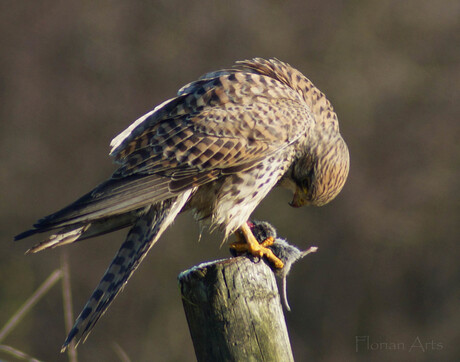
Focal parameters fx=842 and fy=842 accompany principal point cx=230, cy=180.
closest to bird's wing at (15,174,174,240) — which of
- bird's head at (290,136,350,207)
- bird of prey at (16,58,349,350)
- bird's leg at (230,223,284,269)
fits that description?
bird of prey at (16,58,349,350)

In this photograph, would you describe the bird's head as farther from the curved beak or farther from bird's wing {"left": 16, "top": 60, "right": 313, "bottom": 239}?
bird's wing {"left": 16, "top": 60, "right": 313, "bottom": 239}

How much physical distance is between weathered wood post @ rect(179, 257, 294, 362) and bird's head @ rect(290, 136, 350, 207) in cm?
115

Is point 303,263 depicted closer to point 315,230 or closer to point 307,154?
point 315,230

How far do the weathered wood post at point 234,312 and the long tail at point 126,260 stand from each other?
0.43m

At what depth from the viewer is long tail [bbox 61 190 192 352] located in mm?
3092

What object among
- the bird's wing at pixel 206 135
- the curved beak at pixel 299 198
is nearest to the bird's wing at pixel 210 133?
the bird's wing at pixel 206 135

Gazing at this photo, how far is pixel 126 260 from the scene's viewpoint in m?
3.35

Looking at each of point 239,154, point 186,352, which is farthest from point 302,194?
point 186,352

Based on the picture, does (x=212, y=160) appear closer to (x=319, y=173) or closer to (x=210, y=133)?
(x=210, y=133)

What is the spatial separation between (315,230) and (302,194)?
4771 mm

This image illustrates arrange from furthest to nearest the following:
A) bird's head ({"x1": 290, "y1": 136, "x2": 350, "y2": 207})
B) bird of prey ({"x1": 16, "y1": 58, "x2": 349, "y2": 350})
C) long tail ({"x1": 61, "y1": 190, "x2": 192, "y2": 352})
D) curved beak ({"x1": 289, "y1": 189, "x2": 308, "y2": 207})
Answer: curved beak ({"x1": 289, "y1": 189, "x2": 308, "y2": 207}) → bird's head ({"x1": 290, "y1": 136, "x2": 350, "y2": 207}) → bird of prey ({"x1": 16, "y1": 58, "x2": 349, "y2": 350}) → long tail ({"x1": 61, "y1": 190, "x2": 192, "y2": 352})

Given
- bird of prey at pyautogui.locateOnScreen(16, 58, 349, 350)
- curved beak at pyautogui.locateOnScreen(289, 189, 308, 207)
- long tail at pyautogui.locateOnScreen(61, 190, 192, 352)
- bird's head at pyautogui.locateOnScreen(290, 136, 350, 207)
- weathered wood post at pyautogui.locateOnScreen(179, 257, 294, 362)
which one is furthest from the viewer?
curved beak at pyautogui.locateOnScreen(289, 189, 308, 207)

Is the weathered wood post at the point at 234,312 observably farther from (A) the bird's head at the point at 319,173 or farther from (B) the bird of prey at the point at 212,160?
(A) the bird's head at the point at 319,173

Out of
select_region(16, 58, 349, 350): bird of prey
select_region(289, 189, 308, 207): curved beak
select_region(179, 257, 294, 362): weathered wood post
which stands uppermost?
select_region(16, 58, 349, 350): bird of prey
